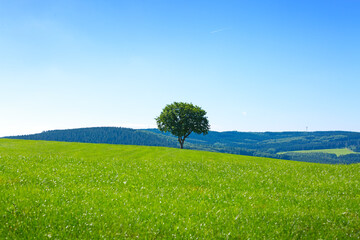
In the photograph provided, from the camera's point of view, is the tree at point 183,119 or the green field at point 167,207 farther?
the tree at point 183,119

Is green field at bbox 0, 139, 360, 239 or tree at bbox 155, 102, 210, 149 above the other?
tree at bbox 155, 102, 210, 149

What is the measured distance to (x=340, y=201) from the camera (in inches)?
615

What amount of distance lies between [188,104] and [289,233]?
72.9m

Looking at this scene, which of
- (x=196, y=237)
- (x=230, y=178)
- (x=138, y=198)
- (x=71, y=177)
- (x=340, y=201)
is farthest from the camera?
(x=230, y=178)

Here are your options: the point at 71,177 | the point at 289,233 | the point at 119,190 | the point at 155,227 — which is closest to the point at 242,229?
the point at 289,233

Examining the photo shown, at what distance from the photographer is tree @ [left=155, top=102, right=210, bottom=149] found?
266 ft

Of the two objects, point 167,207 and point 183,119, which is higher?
point 183,119

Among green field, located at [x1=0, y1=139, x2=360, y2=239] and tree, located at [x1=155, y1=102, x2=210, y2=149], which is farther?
tree, located at [x1=155, y1=102, x2=210, y2=149]

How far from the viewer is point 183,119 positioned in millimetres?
80688

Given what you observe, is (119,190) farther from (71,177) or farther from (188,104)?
(188,104)

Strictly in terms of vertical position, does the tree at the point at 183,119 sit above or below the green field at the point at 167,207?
above

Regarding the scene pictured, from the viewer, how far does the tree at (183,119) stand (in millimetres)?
81062

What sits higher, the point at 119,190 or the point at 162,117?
the point at 162,117

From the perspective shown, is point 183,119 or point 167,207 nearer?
point 167,207
